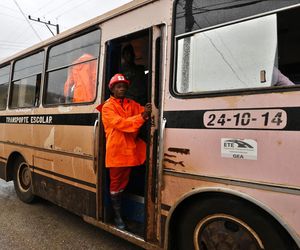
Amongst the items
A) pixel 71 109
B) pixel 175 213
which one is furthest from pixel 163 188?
pixel 71 109

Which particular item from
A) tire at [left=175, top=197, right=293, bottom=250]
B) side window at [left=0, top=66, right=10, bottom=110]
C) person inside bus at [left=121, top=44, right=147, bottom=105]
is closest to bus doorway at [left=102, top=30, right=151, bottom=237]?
person inside bus at [left=121, top=44, right=147, bottom=105]

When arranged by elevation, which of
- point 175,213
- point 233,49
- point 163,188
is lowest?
point 175,213

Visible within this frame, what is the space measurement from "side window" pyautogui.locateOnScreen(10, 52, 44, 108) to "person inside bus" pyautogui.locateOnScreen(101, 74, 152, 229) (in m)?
2.08

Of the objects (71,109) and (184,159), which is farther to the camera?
(71,109)

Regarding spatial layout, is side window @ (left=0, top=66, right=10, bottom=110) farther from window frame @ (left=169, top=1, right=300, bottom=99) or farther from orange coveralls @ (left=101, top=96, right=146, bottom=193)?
window frame @ (left=169, top=1, right=300, bottom=99)

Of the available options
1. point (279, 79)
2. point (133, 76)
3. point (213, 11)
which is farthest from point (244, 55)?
point (133, 76)

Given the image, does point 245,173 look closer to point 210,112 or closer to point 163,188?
point 210,112

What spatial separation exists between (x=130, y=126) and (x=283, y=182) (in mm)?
1576

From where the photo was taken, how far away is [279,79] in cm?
236

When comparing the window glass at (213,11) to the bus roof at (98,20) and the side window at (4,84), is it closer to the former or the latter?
the bus roof at (98,20)

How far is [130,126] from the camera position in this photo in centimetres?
340

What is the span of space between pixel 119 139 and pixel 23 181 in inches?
122

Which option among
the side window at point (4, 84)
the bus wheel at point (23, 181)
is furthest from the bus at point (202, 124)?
the side window at point (4, 84)

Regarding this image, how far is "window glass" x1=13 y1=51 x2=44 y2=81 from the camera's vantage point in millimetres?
5270
